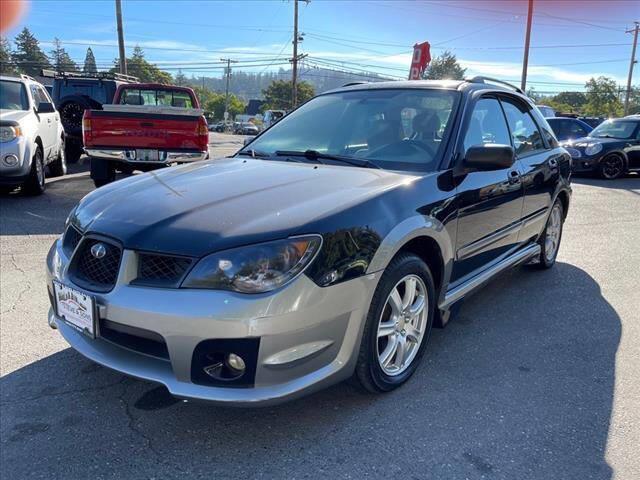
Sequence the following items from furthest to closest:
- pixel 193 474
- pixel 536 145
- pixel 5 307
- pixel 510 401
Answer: pixel 536 145 → pixel 5 307 → pixel 510 401 → pixel 193 474

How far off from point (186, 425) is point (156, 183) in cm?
132

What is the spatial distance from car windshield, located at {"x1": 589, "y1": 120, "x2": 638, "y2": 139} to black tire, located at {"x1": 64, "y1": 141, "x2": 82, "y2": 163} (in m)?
13.4

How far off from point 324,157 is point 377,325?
1279 mm

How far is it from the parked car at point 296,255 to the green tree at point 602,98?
80765 millimetres

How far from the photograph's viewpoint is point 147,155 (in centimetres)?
821

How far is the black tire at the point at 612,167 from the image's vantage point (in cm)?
1309

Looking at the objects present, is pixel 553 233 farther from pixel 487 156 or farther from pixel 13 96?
pixel 13 96

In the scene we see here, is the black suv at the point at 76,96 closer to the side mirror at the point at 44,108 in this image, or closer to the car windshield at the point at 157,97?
the car windshield at the point at 157,97

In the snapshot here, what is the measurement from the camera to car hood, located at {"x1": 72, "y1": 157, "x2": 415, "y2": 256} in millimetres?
2264

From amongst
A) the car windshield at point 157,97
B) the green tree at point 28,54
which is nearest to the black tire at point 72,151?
the car windshield at point 157,97

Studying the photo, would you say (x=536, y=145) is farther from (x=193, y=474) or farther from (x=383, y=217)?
(x=193, y=474)

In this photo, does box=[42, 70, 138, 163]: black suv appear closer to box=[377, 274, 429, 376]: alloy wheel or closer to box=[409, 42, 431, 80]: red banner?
box=[409, 42, 431, 80]: red banner

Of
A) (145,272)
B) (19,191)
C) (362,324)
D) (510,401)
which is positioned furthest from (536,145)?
(19,191)

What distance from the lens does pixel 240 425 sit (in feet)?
8.49
